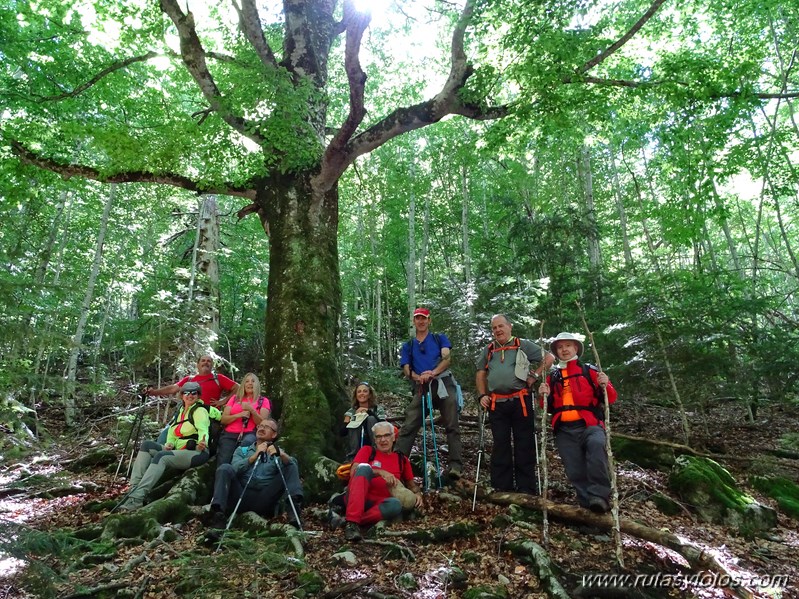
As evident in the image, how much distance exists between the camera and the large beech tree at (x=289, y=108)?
20.6ft

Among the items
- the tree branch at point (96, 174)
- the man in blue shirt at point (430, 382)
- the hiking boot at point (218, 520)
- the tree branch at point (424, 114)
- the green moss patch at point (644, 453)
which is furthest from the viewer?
the tree branch at point (96, 174)

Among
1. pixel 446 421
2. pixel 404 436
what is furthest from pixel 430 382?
pixel 404 436

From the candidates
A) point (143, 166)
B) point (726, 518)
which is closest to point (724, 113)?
point (726, 518)

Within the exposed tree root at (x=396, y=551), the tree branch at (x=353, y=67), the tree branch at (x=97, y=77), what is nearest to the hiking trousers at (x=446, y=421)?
the exposed tree root at (x=396, y=551)

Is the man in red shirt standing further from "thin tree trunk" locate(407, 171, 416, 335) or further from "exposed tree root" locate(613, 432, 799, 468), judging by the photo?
"thin tree trunk" locate(407, 171, 416, 335)

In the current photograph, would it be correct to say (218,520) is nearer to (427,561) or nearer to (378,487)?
(378,487)

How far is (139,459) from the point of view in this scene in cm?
611

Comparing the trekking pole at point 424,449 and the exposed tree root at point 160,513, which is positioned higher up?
the trekking pole at point 424,449

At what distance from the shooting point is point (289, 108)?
6219 millimetres

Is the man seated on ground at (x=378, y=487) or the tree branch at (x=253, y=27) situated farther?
the tree branch at (x=253, y=27)

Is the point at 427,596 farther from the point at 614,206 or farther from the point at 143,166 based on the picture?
the point at 614,206

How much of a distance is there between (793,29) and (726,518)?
35.5 feet

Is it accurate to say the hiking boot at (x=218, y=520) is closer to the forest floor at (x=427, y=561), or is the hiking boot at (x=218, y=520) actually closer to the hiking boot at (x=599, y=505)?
the forest floor at (x=427, y=561)

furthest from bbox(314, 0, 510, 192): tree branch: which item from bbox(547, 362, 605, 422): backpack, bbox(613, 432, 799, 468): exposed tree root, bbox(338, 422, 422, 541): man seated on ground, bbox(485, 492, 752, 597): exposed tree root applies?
bbox(613, 432, 799, 468): exposed tree root
